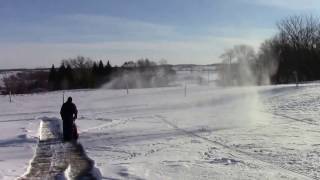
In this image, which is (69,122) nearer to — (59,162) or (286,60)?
(59,162)

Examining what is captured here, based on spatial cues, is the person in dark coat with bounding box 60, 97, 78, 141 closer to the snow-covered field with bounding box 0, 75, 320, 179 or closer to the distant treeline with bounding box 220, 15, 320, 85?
the snow-covered field with bounding box 0, 75, 320, 179

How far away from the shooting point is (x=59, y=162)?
15180 millimetres

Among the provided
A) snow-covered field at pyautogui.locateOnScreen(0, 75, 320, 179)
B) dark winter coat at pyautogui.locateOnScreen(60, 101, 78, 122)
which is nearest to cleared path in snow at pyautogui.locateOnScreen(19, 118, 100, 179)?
snow-covered field at pyautogui.locateOnScreen(0, 75, 320, 179)

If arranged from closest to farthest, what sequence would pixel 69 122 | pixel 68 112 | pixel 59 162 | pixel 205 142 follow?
pixel 59 162 < pixel 205 142 < pixel 69 122 < pixel 68 112

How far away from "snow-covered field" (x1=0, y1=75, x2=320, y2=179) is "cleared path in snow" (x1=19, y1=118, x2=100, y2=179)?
0.94 ft

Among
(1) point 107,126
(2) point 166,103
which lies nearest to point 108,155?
(1) point 107,126

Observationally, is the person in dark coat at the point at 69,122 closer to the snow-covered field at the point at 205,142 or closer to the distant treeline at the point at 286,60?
the snow-covered field at the point at 205,142

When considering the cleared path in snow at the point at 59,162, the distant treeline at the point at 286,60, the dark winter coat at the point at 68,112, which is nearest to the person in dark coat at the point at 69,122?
the dark winter coat at the point at 68,112

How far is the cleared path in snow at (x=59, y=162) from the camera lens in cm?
1297

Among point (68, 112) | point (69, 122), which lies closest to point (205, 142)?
point (69, 122)

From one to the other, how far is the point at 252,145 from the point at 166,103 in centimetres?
2382

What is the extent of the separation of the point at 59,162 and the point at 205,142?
5.42 m

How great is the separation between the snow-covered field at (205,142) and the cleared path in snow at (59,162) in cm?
29

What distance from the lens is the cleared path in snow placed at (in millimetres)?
12971
